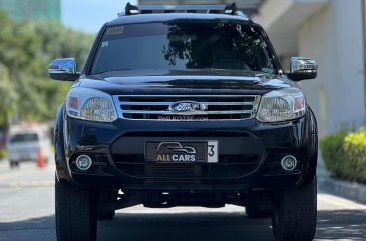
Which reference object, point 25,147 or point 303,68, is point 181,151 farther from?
point 25,147

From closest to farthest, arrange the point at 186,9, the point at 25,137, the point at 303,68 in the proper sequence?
the point at 303,68, the point at 186,9, the point at 25,137

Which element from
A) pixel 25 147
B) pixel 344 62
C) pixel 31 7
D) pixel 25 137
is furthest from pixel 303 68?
pixel 31 7

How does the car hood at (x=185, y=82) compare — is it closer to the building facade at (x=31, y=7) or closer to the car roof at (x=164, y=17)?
the car roof at (x=164, y=17)

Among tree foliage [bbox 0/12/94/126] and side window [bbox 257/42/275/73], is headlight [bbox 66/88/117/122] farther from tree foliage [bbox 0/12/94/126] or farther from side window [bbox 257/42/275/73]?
tree foliage [bbox 0/12/94/126]

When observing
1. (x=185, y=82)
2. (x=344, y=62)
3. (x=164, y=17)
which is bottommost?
(x=344, y=62)

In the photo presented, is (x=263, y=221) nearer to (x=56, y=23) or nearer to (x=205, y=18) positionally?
(x=205, y=18)

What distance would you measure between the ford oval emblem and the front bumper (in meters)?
0.10

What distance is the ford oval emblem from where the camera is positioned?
19.4ft

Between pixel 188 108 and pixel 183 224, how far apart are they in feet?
9.92

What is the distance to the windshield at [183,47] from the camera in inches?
280

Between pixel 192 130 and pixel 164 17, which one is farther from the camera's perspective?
pixel 164 17

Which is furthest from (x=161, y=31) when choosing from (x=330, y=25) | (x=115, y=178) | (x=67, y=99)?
(x=330, y=25)

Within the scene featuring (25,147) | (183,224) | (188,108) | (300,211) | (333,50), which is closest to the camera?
(188,108)

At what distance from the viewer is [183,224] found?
8.70 metres
